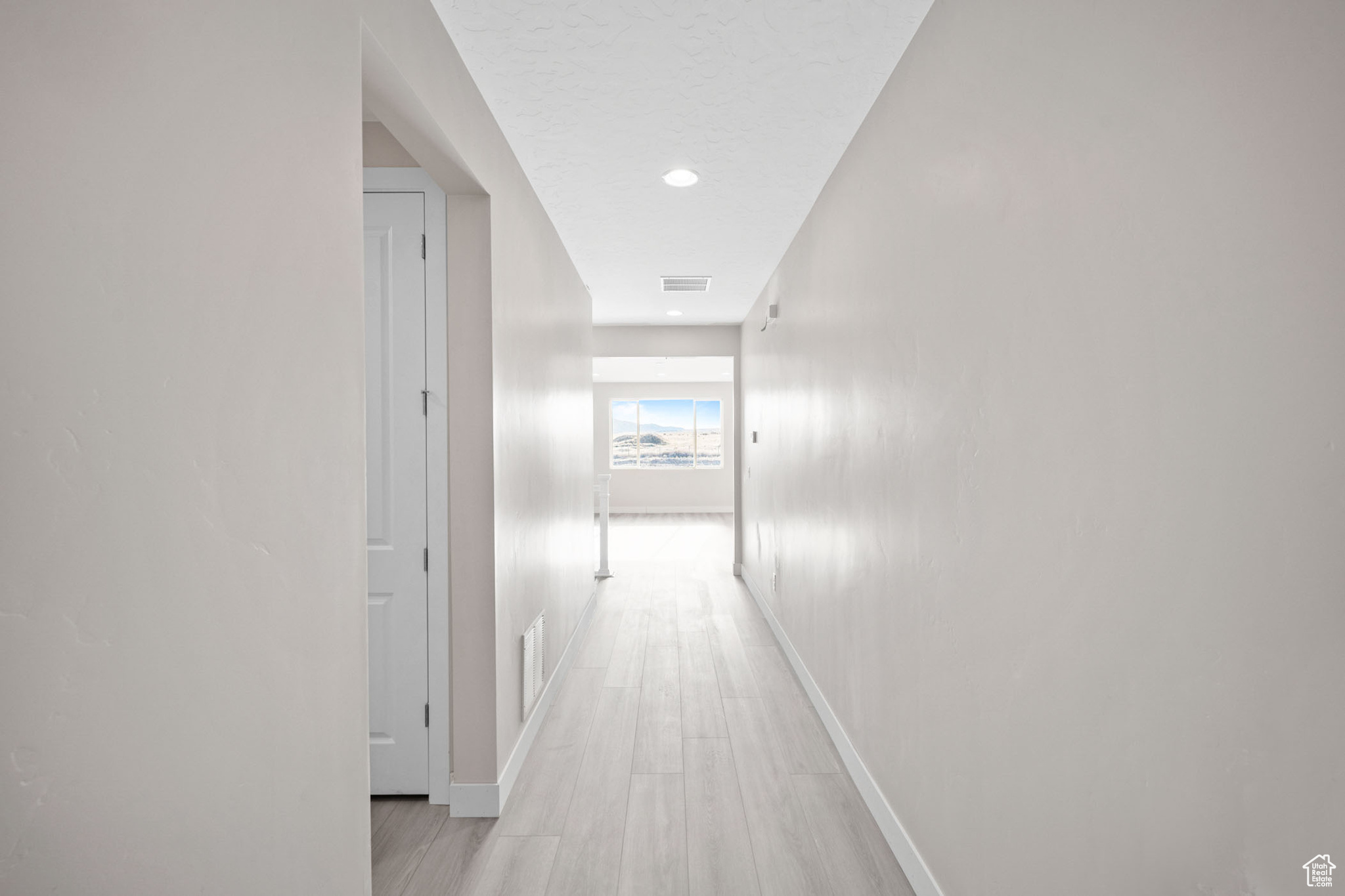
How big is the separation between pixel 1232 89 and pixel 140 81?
1320 mm

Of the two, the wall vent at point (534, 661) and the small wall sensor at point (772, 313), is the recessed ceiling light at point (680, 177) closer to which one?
the small wall sensor at point (772, 313)

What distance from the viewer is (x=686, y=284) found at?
4781mm

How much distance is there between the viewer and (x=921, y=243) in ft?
5.82

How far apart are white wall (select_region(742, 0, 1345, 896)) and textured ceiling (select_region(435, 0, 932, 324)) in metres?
0.26

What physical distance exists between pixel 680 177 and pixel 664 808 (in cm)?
255

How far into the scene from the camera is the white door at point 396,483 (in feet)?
7.52

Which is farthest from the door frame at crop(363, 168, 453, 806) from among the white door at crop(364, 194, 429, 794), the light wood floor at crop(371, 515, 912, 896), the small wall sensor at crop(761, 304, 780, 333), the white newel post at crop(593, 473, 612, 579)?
the white newel post at crop(593, 473, 612, 579)

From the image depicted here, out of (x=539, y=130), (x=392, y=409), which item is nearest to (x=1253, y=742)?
Answer: (x=392, y=409)

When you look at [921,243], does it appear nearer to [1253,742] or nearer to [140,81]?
[1253,742]

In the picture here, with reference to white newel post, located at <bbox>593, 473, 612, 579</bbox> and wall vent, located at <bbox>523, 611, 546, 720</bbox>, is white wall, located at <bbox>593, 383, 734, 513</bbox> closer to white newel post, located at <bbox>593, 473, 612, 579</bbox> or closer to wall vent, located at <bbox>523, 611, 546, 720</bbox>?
white newel post, located at <bbox>593, 473, 612, 579</bbox>

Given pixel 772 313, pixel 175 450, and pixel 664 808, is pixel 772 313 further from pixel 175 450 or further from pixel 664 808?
pixel 175 450

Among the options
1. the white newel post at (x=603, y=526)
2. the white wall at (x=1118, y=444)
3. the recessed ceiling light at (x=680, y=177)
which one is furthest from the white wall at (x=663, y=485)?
the white wall at (x=1118, y=444)

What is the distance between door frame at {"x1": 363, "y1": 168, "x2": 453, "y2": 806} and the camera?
2268 mm

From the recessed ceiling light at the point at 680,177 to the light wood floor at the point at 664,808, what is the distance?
249cm
